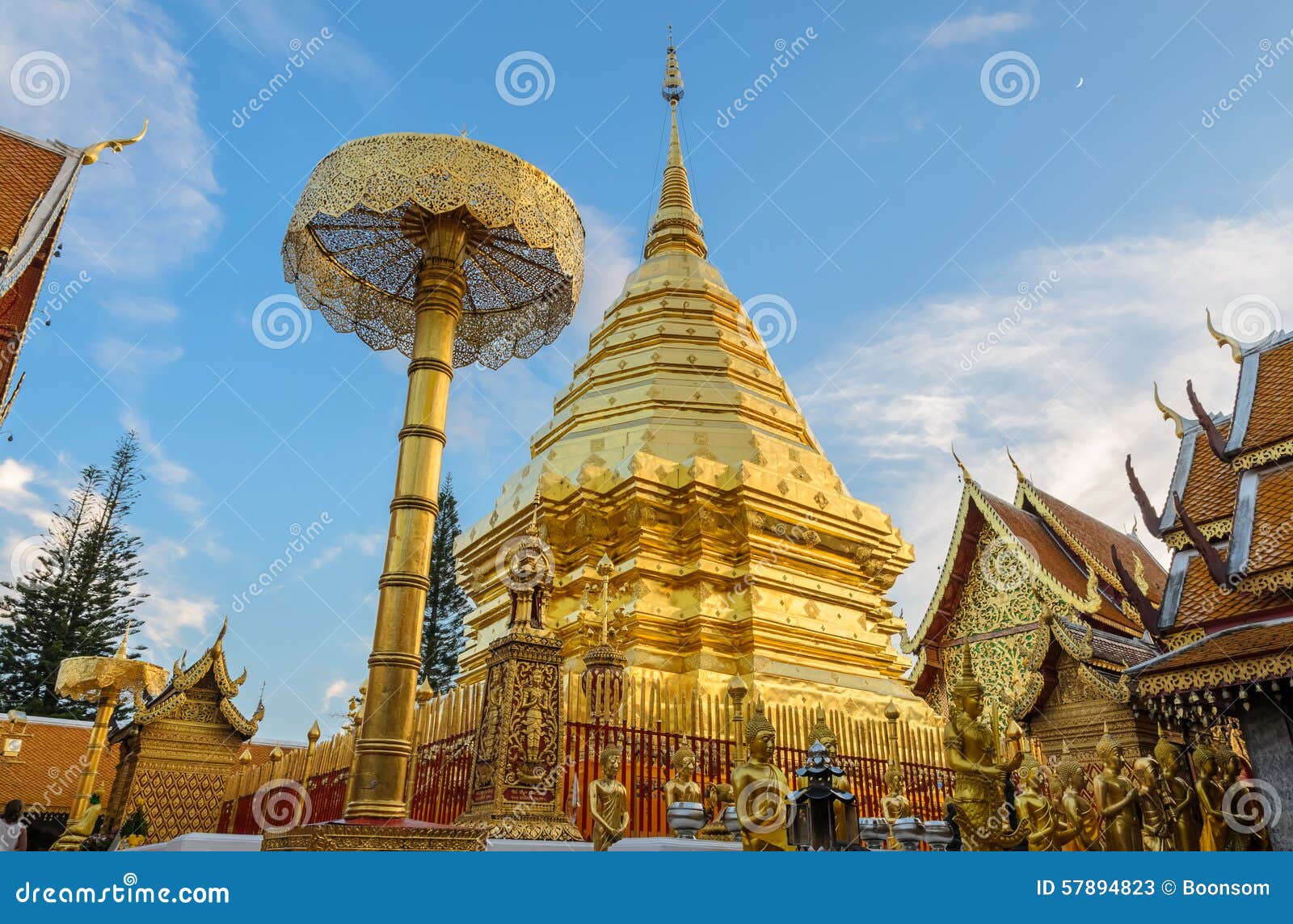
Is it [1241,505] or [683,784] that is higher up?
[1241,505]

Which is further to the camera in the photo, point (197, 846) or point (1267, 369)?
point (1267, 369)

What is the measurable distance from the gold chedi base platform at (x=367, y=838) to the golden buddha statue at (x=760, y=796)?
72.3 inches

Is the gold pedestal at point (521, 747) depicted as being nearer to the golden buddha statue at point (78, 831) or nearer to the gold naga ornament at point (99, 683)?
the golden buddha statue at point (78, 831)

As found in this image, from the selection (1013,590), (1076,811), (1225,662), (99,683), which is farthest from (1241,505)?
(99,683)

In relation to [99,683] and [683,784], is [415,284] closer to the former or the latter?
[683,784]

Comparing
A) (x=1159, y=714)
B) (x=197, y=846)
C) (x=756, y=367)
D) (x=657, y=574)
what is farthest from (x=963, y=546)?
(x=197, y=846)

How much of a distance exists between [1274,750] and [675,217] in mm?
15665

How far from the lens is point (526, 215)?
518cm

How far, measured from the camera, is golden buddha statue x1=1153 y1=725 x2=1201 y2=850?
6.08 m

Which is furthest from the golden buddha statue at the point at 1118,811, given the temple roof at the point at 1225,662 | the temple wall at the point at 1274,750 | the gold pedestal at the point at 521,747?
the gold pedestal at the point at 521,747

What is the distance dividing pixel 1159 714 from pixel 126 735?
44.2 feet

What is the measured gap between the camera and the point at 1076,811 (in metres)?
5.30

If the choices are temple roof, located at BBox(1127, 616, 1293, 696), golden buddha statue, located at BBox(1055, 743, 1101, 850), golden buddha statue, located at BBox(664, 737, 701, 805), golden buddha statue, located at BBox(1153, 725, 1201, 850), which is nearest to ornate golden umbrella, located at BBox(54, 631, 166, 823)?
golden buddha statue, located at BBox(664, 737, 701, 805)

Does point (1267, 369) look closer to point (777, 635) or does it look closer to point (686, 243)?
point (777, 635)
